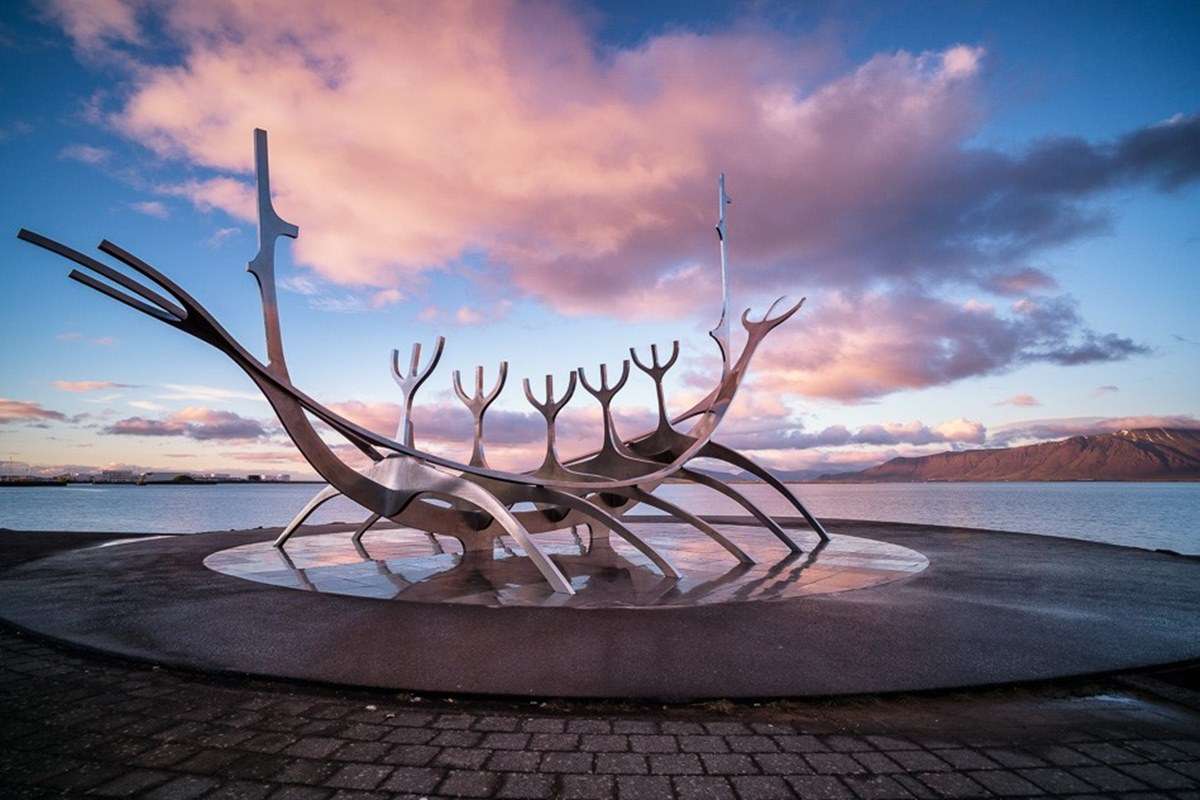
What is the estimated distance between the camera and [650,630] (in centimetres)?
623

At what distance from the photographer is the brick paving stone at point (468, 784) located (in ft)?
10.3

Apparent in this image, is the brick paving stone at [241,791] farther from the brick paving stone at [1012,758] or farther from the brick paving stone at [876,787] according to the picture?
the brick paving stone at [1012,758]

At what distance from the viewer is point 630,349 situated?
45.2ft

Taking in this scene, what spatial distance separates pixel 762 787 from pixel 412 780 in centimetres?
182

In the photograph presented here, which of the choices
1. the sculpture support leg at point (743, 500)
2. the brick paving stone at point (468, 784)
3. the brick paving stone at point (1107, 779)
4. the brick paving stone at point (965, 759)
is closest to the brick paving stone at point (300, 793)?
the brick paving stone at point (468, 784)

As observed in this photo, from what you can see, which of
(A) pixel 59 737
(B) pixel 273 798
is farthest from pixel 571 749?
(A) pixel 59 737

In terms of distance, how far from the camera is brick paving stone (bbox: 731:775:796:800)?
3.12 metres

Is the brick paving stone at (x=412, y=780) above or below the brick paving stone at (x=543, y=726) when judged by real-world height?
above

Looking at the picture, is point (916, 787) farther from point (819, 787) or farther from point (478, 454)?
point (478, 454)

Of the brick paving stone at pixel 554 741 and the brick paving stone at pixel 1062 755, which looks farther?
the brick paving stone at pixel 554 741

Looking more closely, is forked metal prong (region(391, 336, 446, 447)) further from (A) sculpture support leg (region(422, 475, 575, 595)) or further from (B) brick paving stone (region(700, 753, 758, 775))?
(B) brick paving stone (region(700, 753, 758, 775))

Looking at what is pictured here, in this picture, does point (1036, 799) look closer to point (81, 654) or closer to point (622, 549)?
point (81, 654)

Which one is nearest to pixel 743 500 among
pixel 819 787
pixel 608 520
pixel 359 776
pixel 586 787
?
pixel 608 520

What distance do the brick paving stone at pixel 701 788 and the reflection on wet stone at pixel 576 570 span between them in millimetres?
4178
